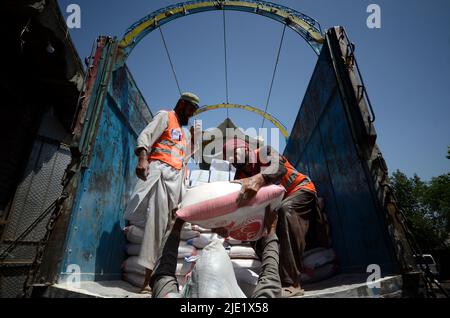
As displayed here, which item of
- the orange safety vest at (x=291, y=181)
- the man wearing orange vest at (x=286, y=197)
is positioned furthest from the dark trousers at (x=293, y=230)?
the orange safety vest at (x=291, y=181)

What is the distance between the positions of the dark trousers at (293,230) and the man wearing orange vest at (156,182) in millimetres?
1014

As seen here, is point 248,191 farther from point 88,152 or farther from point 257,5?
point 257,5

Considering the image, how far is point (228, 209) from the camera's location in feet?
5.15

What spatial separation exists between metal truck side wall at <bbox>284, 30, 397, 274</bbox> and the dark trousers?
0.35 metres

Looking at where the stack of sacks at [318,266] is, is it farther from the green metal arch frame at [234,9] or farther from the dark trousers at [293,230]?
the green metal arch frame at [234,9]

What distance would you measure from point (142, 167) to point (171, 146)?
0.48 metres

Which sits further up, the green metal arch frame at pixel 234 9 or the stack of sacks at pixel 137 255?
the green metal arch frame at pixel 234 9

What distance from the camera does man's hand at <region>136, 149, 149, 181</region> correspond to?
210 centimetres

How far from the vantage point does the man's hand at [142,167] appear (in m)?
2.10

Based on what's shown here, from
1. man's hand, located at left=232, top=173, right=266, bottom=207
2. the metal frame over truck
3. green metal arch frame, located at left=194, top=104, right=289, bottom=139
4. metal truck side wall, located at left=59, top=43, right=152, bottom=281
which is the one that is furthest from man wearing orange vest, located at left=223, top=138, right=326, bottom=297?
green metal arch frame, located at left=194, top=104, right=289, bottom=139

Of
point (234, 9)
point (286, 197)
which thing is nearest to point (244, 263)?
point (286, 197)

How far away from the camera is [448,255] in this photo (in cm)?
1412

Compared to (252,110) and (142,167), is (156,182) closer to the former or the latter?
(142,167)
